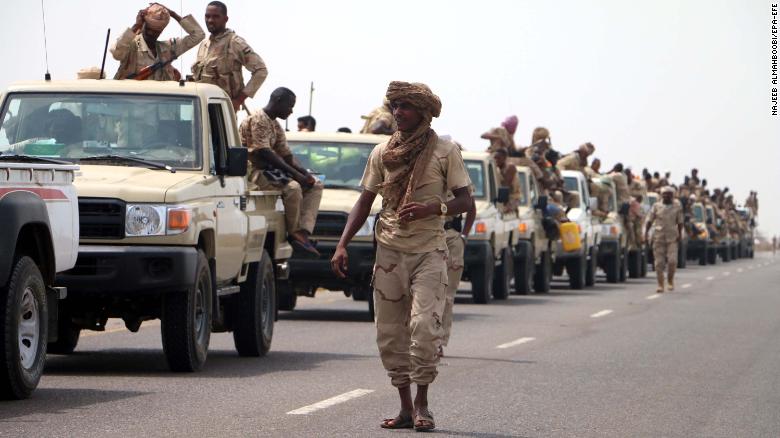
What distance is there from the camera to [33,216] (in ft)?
32.7

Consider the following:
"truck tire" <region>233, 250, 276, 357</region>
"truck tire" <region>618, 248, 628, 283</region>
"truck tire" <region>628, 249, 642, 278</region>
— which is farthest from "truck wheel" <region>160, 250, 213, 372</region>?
"truck tire" <region>628, 249, 642, 278</region>

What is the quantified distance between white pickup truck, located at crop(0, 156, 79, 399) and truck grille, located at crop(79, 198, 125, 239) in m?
0.89

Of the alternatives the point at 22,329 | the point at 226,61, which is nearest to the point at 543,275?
the point at 226,61

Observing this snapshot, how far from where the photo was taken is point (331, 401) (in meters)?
10.8

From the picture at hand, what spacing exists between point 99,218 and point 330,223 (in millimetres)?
7335

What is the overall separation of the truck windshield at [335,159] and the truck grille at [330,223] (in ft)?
2.47

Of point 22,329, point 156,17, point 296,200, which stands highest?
point 156,17

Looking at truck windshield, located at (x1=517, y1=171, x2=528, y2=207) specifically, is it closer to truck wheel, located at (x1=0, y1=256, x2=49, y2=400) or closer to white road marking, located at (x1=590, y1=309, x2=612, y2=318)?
white road marking, located at (x1=590, y1=309, x2=612, y2=318)

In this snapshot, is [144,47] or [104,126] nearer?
[104,126]

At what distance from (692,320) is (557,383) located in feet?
30.3

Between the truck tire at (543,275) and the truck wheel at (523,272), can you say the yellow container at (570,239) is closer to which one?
the truck tire at (543,275)

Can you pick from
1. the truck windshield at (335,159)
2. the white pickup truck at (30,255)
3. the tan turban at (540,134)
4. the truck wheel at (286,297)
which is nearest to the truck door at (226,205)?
the white pickup truck at (30,255)

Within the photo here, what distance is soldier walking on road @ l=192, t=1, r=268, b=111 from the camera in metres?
15.4

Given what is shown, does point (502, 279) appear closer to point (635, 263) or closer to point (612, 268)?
point (612, 268)
